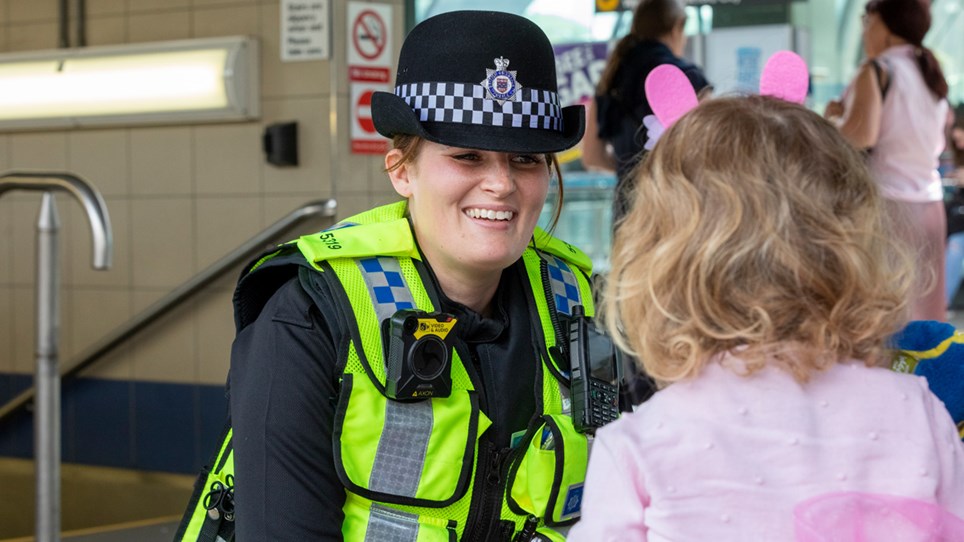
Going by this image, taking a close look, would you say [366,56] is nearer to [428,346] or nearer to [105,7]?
[105,7]

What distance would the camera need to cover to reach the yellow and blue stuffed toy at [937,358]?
4.49 ft

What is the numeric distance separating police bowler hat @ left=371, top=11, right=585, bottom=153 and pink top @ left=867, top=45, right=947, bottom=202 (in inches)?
95.2

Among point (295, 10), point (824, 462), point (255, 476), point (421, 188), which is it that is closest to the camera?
point (824, 462)

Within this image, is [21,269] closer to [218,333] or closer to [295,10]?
[218,333]

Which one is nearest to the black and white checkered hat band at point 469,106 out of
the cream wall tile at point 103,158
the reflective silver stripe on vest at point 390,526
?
the reflective silver stripe on vest at point 390,526

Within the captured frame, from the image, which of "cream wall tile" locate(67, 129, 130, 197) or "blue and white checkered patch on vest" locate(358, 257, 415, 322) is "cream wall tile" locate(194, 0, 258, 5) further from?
"blue and white checkered patch on vest" locate(358, 257, 415, 322)

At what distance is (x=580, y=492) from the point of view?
1.45m

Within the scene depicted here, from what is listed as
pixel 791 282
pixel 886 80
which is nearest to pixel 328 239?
pixel 791 282

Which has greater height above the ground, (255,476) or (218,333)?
(255,476)

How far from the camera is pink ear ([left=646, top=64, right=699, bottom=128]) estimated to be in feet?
4.50

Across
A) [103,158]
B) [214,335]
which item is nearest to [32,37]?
[103,158]

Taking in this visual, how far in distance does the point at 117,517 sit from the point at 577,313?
3.80 meters

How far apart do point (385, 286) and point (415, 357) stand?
15 cm

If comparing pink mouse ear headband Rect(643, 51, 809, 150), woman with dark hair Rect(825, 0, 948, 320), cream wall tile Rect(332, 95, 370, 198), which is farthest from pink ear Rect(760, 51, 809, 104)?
cream wall tile Rect(332, 95, 370, 198)
